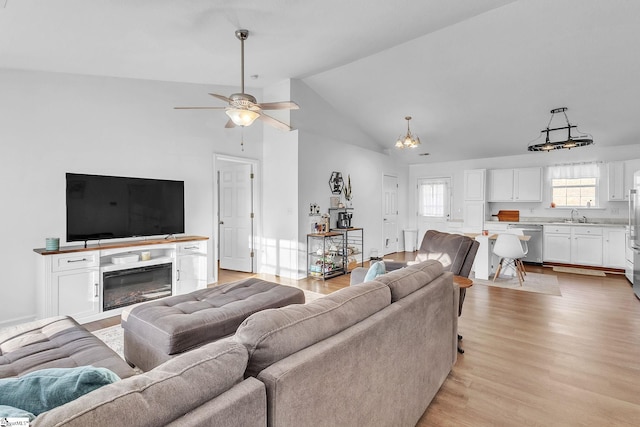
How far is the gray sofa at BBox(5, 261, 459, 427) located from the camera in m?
0.78

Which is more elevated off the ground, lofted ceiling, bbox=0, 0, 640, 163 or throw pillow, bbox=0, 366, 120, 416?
lofted ceiling, bbox=0, 0, 640, 163

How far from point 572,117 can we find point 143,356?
282 inches

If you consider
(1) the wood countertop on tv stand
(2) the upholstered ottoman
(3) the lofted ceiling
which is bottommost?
(2) the upholstered ottoman

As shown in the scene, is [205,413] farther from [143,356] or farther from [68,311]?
[68,311]

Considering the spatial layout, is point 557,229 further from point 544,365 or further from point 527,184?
point 544,365

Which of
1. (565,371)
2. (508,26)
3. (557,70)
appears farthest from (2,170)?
(557,70)

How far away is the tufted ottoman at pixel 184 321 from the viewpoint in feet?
7.07

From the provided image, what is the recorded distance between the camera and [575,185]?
698cm

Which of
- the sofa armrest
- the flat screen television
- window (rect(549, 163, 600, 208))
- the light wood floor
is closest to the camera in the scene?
the light wood floor

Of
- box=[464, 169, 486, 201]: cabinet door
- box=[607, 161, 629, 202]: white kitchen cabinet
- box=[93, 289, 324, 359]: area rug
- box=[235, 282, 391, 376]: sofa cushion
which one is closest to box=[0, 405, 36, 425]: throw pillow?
box=[235, 282, 391, 376]: sofa cushion

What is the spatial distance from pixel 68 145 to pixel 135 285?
72.6 inches

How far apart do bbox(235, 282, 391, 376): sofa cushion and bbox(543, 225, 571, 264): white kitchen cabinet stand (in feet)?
22.5

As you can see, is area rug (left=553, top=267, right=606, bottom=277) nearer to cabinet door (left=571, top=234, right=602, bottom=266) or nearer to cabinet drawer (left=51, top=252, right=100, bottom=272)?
cabinet door (left=571, top=234, right=602, bottom=266)

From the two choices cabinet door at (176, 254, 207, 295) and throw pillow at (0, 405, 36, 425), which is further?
cabinet door at (176, 254, 207, 295)
